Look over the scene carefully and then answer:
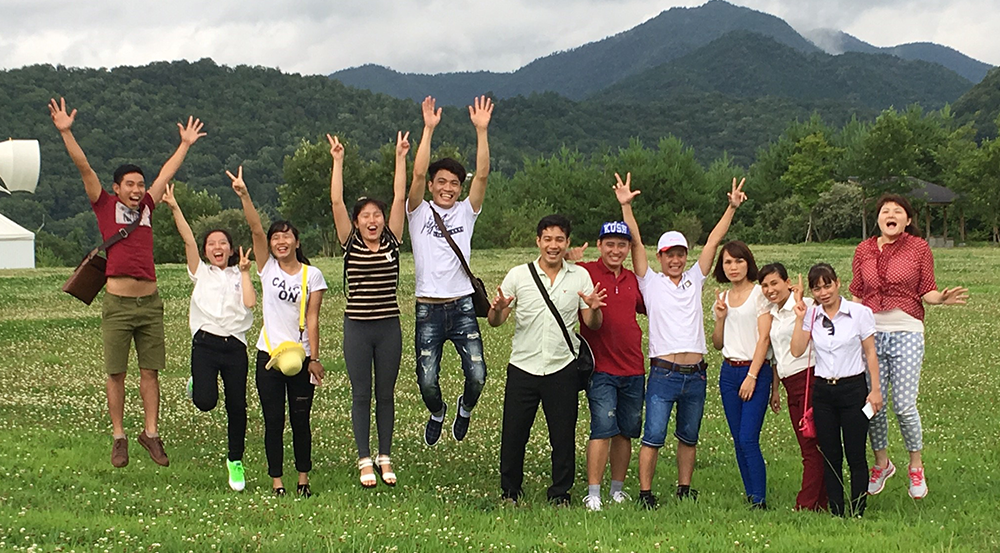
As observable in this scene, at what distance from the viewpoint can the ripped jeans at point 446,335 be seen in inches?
384

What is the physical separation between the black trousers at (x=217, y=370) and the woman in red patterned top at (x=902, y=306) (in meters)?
5.98

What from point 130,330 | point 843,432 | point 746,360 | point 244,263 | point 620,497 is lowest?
point 620,497

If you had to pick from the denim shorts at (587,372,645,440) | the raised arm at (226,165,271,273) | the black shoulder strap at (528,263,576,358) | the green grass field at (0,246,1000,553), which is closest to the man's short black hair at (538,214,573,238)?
the black shoulder strap at (528,263,576,358)

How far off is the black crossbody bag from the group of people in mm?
26

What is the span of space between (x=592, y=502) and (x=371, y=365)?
2.44 metres

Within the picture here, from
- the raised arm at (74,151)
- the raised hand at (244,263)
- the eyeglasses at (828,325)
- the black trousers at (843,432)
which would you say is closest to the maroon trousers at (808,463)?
the black trousers at (843,432)

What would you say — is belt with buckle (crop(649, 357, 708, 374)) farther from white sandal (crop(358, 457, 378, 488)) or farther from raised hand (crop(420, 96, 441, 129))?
raised hand (crop(420, 96, 441, 129))

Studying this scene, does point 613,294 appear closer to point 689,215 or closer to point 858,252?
point 858,252

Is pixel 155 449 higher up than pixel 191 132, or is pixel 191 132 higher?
pixel 191 132

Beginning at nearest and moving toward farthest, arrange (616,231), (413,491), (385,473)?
(616,231) < (413,491) < (385,473)

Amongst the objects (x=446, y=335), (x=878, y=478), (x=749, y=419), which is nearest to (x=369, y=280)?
(x=446, y=335)

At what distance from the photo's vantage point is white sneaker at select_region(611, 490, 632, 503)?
8.92m

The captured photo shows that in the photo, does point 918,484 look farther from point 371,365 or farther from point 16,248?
point 16,248

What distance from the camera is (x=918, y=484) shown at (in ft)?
29.8
